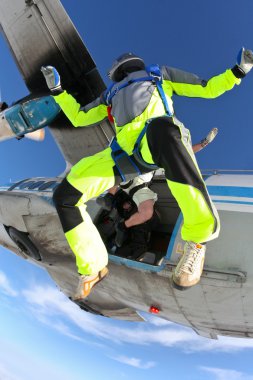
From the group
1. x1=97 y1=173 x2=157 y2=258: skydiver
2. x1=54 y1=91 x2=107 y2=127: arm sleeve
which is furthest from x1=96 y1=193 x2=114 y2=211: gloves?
x1=54 y1=91 x2=107 y2=127: arm sleeve

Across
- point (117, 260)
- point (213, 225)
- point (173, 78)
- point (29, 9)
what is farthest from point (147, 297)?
point (29, 9)

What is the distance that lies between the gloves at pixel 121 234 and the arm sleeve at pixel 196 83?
237 centimetres

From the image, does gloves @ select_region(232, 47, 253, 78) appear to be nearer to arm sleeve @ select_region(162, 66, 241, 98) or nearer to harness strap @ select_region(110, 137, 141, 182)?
arm sleeve @ select_region(162, 66, 241, 98)

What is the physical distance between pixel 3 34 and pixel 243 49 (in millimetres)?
7601

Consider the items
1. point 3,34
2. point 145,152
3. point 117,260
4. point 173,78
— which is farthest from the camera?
point 3,34

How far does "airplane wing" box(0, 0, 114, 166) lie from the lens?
28.0 feet

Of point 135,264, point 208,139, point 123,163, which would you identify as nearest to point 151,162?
point 123,163

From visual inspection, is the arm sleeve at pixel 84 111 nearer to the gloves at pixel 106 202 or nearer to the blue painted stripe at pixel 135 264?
the gloves at pixel 106 202

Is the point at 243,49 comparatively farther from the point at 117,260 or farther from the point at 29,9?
the point at 29,9

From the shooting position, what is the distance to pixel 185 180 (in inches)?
143

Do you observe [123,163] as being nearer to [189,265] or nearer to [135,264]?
[189,265]

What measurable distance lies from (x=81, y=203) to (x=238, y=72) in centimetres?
247

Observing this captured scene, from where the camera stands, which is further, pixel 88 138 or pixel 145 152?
pixel 88 138

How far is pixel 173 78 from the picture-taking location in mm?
4590
